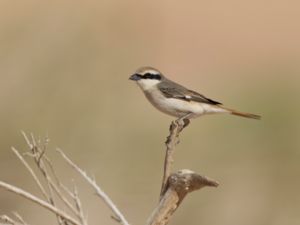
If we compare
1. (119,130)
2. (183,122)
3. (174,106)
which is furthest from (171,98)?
(119,130)

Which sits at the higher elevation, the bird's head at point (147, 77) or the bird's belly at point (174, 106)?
the bird's head at point (147, 77)

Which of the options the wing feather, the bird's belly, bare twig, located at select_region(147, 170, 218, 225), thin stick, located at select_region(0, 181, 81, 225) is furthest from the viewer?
the wing feather

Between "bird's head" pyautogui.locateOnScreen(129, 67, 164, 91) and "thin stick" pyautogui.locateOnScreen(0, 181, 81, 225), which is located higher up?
"bird's head" pyautogui.locateOnScreen(129, 67, 164, 91)

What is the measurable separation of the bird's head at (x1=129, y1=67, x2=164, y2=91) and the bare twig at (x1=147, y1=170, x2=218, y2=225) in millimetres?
3036

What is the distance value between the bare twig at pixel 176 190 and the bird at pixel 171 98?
2.74 meters

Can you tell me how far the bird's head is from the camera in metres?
5.54

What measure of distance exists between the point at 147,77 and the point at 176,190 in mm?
3141

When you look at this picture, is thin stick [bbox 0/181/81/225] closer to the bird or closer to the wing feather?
the bird

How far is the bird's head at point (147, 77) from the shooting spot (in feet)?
18.2

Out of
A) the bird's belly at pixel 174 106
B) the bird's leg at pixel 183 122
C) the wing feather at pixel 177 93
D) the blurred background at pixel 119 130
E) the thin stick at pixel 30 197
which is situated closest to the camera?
the thin stick at pixel 30 197

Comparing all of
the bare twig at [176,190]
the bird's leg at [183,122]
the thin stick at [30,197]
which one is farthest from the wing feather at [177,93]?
the thin stick at [30,197]

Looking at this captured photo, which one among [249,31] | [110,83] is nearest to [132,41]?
[110,83]

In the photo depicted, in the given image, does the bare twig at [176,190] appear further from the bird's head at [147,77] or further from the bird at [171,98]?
the bird's head at [147,77]

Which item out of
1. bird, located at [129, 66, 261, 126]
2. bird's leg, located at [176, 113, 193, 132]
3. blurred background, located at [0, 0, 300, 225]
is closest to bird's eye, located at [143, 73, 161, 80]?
bird, located at [129, 66, 261, 126]
